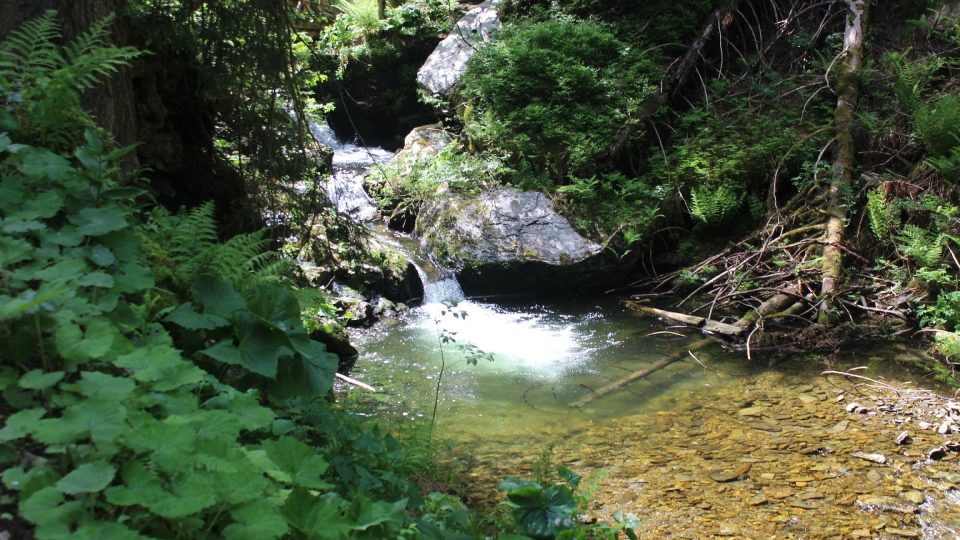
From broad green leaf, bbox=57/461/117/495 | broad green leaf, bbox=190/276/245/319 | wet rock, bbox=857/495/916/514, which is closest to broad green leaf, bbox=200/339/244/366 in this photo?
broad green leaf, bbox=190/276/245/319

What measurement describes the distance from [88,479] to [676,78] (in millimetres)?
10880

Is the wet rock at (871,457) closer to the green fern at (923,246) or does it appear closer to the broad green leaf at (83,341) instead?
the green fern at (923,246)

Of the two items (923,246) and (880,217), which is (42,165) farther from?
(880,217)

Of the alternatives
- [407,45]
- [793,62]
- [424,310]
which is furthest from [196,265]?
[407,45]

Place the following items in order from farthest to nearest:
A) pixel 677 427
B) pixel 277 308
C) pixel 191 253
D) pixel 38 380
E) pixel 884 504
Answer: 1. pixel 677 427
2. pixel 884 504
3. pixel 191 253
4. pixel 277 308
5. pixel 38 380

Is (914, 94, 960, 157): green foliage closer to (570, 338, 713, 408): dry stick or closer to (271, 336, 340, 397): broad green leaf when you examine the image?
(570, 338, 713, 408): dry stick

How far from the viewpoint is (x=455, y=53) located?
13281 millimetres

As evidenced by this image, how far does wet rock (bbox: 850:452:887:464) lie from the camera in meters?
4.66

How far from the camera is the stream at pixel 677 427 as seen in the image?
163 inches

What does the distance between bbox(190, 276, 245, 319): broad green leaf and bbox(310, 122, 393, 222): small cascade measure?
7210 millimetres

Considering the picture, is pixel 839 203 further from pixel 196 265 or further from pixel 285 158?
pixel 196 265

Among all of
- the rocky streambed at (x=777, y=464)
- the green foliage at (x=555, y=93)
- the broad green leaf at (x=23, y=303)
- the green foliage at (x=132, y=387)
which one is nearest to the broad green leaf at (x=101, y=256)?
the green foliage at (x=132, y=387)

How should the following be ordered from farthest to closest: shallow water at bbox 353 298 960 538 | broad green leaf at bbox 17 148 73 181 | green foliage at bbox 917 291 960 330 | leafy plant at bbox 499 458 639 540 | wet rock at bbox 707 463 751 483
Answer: green foliage at bbox 917 291 960 330 → wet rock at bbox 707 463 751 483 → shallow water at bbox 353 298 960 538 → leafy plant at bbox 499 458 639 540 → broad green leaf at bbox 17 148 73 181

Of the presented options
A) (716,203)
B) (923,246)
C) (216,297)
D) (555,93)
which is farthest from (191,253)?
(555,93)
